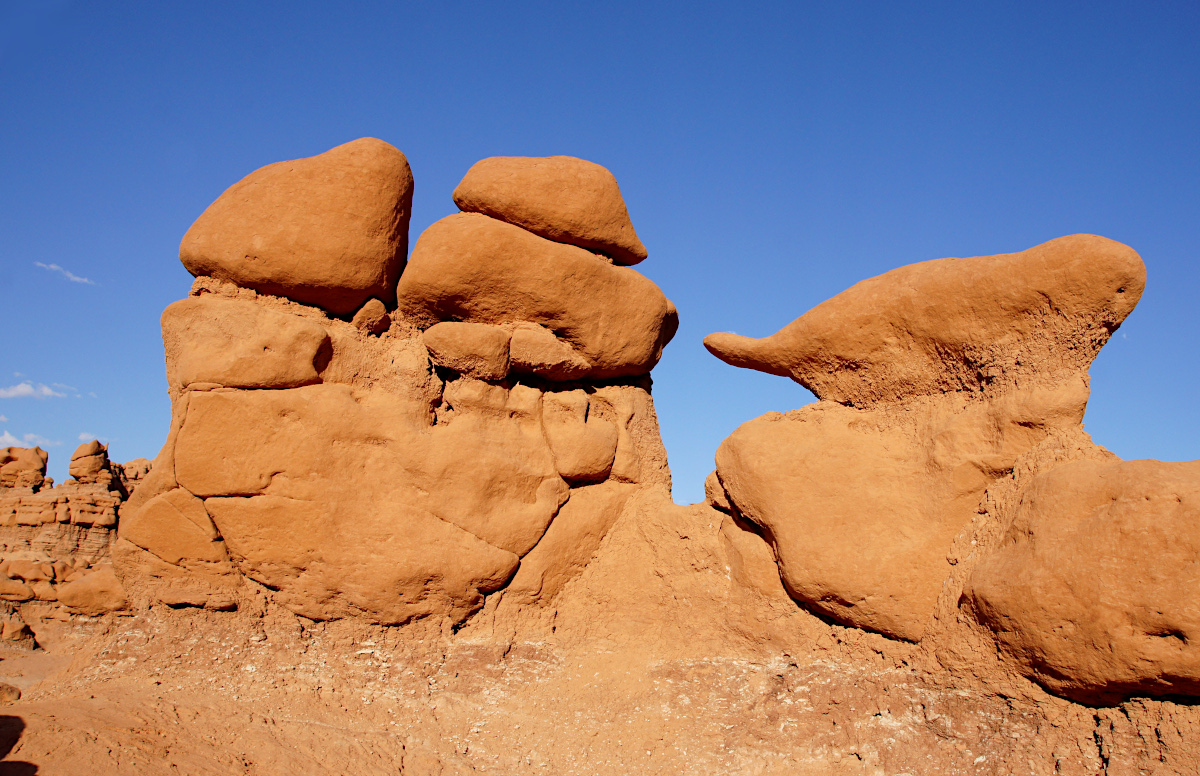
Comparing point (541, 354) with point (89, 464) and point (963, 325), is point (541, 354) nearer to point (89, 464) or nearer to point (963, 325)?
point (963, 325)

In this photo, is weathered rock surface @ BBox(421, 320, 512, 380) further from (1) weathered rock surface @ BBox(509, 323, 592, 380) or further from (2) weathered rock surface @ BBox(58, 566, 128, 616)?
(2) weathered rock surface @ BBox(58, 566, 128, 616)

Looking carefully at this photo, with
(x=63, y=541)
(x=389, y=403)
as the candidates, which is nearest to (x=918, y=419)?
(x=389, y=403)

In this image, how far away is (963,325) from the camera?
442 centimetres

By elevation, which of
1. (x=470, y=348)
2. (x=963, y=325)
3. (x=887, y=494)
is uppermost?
(x=963, y=325)

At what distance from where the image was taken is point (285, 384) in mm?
4645

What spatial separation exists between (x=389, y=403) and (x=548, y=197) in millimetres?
1607

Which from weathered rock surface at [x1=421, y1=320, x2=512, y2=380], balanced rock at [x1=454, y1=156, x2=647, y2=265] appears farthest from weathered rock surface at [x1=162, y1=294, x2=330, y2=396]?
balanced rock at [x1=454, y1=156, x2=647, y2=265]

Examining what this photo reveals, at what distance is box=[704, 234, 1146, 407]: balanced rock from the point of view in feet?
13.4

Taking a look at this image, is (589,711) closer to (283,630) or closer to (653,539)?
(653,539)

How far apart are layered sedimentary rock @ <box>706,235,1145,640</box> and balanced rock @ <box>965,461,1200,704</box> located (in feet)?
1.13

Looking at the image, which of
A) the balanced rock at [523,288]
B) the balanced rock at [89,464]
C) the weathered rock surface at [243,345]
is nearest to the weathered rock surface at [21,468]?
the balanced rock at [89,464]

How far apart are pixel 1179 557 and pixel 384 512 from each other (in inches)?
152

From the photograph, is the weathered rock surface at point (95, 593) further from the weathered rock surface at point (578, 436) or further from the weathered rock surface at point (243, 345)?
the weathered rock surface at point (578, 436)

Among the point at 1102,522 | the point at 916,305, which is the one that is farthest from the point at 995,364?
Result: the point at 1102,522
